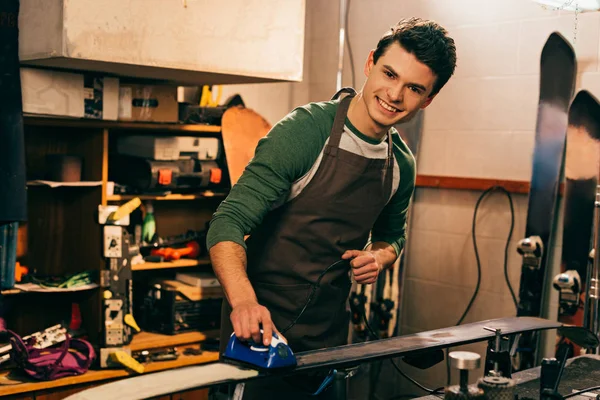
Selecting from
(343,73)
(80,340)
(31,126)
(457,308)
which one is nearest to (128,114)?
(31,126)

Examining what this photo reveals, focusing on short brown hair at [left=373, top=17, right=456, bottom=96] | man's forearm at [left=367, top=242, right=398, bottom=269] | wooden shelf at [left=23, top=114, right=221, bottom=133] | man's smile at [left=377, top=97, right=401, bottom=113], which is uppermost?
short brown hair at [left=373, top=17, right=456, bottom=96]

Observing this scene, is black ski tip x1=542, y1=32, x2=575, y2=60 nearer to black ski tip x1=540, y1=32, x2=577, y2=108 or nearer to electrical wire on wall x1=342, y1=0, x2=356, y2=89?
black ski tip x1=540, y1=32, x2=577, y2=108

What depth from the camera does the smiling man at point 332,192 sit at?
6.44 ft

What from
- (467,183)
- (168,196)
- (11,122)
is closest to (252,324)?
(11,122)

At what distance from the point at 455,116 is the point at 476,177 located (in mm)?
309

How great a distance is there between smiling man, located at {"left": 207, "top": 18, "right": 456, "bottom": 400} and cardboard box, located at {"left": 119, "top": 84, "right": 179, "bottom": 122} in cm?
132

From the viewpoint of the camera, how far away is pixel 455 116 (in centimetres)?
364

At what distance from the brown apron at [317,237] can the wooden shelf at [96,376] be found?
113 cm

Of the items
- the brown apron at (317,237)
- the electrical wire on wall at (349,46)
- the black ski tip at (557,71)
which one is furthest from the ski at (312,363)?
the electrical wire on wall at (349,46)

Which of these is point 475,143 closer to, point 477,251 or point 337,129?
point 477,251

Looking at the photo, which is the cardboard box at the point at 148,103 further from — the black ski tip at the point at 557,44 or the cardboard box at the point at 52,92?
the black ski tip at the point at 557,44

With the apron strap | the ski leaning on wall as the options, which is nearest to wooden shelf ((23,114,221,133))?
the ski leaning on wall

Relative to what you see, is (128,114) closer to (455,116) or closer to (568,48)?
(455,116)

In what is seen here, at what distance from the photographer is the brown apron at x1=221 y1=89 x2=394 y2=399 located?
2.09m
